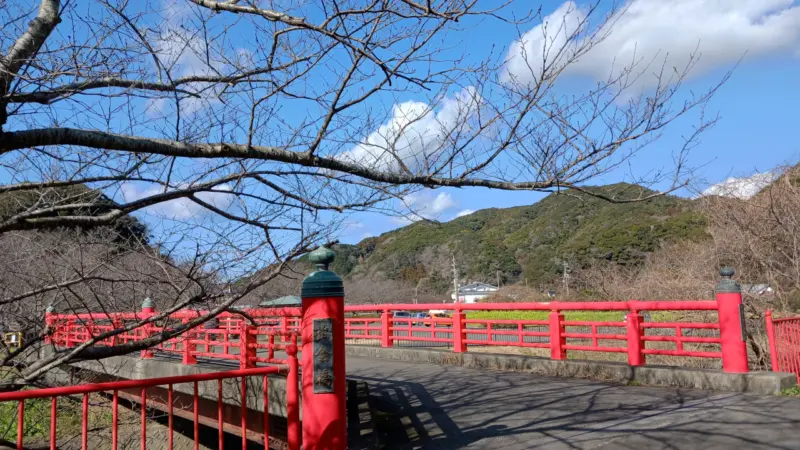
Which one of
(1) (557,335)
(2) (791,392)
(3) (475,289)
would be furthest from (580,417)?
(3) (475,289)

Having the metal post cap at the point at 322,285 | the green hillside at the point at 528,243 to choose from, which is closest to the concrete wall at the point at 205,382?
the metal post cap at the point at 322,285

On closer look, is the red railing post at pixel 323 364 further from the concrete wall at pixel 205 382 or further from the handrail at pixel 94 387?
the concrete wall at pixel 205 382

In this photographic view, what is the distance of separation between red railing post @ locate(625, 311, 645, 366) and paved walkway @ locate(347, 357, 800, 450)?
1.72 feet

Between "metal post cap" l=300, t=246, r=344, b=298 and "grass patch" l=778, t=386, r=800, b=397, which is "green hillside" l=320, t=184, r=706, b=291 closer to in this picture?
"grass patch" l=778, t=386, r=800, b=397

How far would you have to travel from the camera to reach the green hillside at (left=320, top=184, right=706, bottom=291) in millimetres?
46906

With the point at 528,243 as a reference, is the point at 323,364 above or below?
below

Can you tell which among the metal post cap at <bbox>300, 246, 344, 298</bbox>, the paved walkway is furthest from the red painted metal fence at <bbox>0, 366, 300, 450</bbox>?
the paved walkway

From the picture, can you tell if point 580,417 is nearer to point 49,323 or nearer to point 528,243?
point 49,323

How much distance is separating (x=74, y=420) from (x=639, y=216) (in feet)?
149

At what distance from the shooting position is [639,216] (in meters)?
50.0

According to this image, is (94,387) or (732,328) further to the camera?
(732,328)

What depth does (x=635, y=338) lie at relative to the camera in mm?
8406

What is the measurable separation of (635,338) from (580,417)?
2.49 meters

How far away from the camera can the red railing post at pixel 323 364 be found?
4.81 m
